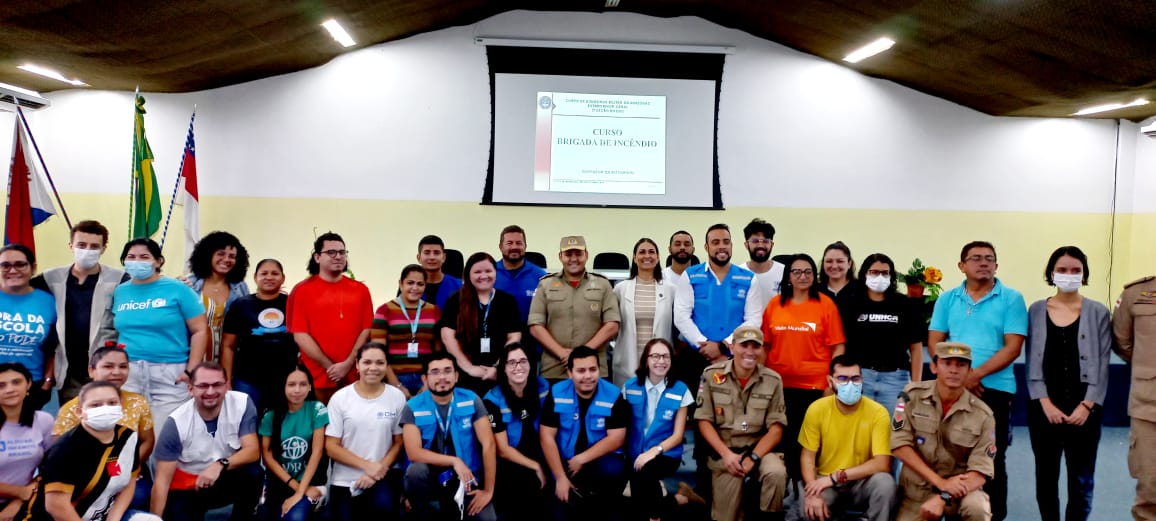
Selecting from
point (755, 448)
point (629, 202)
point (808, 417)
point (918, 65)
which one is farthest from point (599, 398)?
point (918, 65)

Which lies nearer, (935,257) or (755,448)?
(755,448)

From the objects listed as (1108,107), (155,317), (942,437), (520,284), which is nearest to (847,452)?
(942,437)

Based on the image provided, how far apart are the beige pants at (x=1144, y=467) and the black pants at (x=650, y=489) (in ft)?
6.67

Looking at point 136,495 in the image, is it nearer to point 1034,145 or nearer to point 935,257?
point 935,257

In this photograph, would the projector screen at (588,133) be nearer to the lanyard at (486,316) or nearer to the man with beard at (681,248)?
the man with beard at (681,248)

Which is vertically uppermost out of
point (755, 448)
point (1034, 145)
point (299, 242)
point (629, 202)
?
point (1034, 145)

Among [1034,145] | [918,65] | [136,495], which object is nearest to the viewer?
[136,495]

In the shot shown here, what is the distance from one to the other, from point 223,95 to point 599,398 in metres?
6.29

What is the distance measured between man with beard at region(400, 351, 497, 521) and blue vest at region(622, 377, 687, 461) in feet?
2.29

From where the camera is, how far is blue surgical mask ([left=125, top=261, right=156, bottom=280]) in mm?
3334

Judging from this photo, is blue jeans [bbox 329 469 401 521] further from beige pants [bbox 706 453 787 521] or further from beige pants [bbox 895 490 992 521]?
beige pants [bbox 895 490 992 521]

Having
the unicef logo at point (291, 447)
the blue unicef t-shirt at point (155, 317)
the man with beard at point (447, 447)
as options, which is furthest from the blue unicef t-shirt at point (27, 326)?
the man with beard at point (447, 447)

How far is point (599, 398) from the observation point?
11.2ft

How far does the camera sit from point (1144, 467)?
9.96 ft
